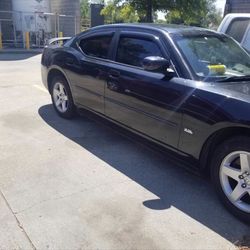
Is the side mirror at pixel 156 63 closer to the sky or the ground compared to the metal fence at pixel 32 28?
closer to the sky

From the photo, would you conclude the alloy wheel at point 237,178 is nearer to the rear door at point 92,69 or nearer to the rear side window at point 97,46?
the rear door at point 92,69

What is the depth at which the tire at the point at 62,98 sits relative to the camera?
18.5ft

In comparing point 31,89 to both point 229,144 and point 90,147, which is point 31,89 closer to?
point 90,147

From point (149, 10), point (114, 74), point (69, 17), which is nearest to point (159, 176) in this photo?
point (114, 74)

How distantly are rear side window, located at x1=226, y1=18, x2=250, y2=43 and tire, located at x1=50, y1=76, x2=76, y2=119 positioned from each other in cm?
297

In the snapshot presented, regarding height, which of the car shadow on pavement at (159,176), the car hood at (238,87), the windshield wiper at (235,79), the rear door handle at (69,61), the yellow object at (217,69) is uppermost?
the yellow object at (217,69)

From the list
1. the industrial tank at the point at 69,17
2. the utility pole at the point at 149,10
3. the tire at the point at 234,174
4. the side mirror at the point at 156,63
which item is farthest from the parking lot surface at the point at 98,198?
the industrial tank at the point at 69,17

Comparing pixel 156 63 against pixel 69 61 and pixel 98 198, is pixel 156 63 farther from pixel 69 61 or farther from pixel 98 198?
pixel 69 61

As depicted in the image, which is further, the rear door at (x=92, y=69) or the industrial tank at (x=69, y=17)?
the industrial tank at (x=69, y=17)

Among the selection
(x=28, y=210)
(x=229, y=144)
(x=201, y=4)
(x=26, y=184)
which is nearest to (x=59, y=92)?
(x=26, y=184)

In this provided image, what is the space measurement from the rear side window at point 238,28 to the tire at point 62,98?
2966mm

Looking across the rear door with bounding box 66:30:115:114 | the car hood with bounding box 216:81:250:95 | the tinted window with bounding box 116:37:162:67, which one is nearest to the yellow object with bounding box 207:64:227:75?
the car hood with bounding box 216:81:250:95

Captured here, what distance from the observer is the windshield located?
3637 mm

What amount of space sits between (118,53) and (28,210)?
2299mm
